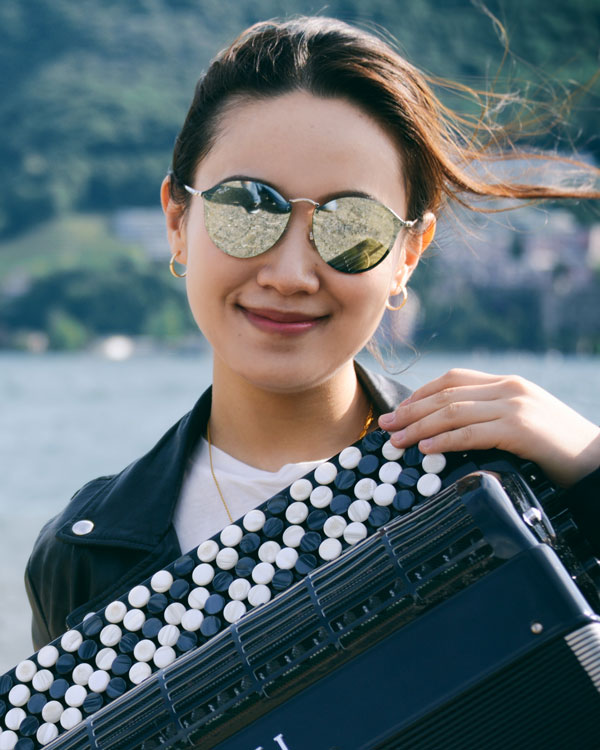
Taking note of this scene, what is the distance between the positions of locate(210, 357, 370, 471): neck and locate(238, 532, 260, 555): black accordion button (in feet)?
1.94

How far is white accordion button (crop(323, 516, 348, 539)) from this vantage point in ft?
6.02

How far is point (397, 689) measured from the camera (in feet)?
5.34

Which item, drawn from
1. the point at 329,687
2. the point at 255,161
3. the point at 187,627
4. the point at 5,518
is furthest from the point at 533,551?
the point at 5,518

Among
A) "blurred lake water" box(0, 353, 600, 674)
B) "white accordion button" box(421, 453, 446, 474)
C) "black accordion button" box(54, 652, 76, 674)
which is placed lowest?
"white accordion button" box(421, 453, 446, 474)

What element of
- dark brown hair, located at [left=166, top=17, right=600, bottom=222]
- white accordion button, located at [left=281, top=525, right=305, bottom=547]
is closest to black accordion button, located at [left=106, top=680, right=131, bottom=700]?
white accordion button, located at [left=281, top=525, right=305, bottom=547]

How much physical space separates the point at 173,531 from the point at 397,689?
958 millimetres

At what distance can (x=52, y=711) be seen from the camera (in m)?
1.90

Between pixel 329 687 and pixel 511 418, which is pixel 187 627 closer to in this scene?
pixel 329 687

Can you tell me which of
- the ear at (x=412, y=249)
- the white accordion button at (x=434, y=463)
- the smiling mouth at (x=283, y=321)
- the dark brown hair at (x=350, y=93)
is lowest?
the white accordion button at (x=434, y=463)

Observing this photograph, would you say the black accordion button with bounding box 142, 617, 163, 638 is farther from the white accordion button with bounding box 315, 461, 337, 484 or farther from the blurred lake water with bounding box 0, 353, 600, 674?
the blurred lake water with bounding box 0, 353, 600, 674

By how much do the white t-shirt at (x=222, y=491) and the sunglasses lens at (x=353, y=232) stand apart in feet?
1.95

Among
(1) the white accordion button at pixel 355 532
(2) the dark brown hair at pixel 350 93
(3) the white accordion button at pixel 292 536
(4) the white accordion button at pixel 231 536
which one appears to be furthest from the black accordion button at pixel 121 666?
(2) the dark brown hair at pixel 350 93

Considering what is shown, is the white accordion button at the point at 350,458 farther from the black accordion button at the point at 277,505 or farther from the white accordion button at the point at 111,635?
the white accordion button at the point at 111,635

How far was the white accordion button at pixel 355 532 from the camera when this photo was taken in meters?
1.81
